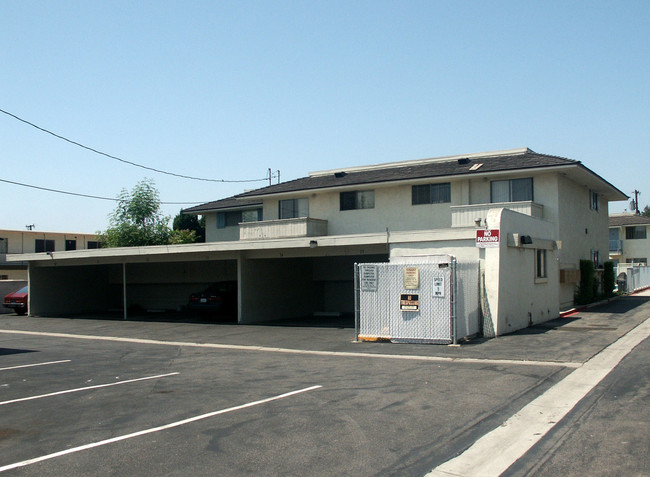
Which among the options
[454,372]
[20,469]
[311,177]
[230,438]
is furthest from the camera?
[311,177]

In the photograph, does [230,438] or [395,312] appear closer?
[230,438]

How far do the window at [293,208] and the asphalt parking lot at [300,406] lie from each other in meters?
14.3

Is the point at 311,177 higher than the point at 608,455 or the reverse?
higher

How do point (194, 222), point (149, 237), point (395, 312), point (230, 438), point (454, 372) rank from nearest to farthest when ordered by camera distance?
point (230, 438)
point (454, 372)
point (395, 312)
point (149, 237)
point (194, 222)

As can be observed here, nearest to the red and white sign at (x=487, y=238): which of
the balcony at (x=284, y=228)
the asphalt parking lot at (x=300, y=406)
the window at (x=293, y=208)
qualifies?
the asphalt parking lot at (x=300, y=406)

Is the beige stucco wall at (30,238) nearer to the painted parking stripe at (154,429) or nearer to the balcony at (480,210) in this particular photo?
the balcony at (480,210)

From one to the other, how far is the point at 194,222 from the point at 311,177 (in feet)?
104

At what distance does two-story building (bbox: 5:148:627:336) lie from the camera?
57.9 ft

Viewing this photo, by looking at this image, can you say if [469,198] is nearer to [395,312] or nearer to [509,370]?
[395,312]

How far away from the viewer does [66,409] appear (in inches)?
339

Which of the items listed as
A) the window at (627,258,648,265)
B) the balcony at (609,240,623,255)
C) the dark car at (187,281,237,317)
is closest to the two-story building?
the dark car at (187,281,237,317)

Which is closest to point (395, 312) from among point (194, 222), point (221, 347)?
point (221, 347)

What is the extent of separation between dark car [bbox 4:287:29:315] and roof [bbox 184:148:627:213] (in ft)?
39.7

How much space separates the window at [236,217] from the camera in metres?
34.7
